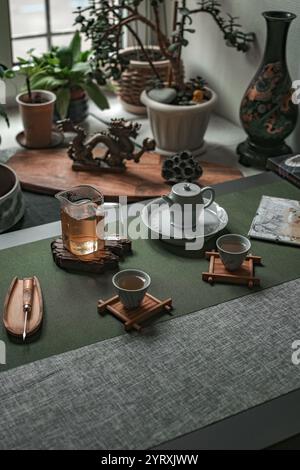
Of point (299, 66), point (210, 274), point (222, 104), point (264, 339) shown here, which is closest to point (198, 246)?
point (210, 274)

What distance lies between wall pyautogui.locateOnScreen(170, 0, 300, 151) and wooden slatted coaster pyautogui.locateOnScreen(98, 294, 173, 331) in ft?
3.07

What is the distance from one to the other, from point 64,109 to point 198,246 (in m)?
0.86

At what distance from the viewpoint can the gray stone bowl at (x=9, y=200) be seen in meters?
1.45

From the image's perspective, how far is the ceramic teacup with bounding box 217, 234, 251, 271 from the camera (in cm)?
122

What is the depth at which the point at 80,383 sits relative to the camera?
987 millimetres

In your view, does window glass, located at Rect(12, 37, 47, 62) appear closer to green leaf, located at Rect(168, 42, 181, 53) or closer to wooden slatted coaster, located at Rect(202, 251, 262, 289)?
green leaf, located at Rect(168, 42, 181, 53)

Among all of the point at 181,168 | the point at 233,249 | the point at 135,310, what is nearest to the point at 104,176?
the point at 181,168

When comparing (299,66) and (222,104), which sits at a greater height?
(299,66)

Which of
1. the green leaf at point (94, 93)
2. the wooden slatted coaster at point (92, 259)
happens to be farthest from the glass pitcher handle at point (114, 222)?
the green leaf at point (94, 93)

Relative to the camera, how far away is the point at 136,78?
2.11 meters

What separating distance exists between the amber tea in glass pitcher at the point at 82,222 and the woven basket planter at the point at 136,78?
0.91 metres
